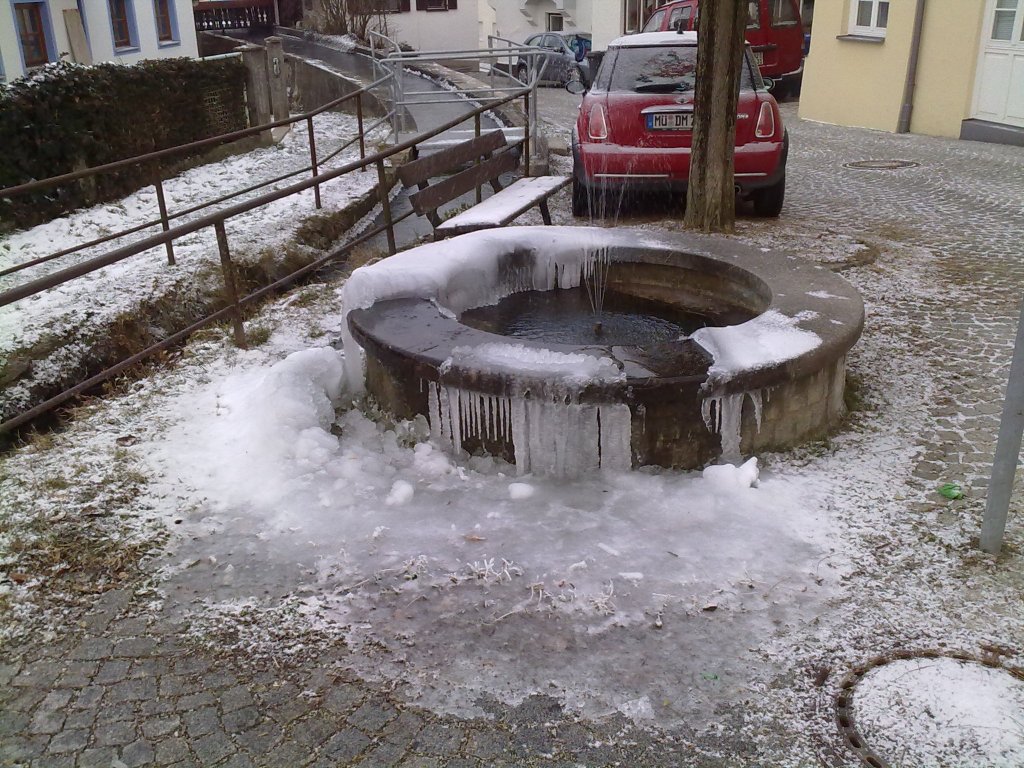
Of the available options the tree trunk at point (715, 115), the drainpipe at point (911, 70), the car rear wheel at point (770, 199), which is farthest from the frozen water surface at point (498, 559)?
the drainpipe at point (911, 70)

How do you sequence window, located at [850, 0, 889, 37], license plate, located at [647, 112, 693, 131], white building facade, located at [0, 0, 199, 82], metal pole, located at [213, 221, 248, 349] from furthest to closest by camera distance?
white building facade, located at [0, 0, 199, 82], window, located at [850, 0, 889, 37], license plate, located at [647, 112, 693, 131], metal pole, located at [213, 221, 248, 349]

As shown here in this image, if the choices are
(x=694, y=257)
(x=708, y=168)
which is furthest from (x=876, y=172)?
(x=694, y=257)

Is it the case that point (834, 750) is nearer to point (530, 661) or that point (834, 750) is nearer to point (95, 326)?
point (530, 661)

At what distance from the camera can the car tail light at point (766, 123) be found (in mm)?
8977

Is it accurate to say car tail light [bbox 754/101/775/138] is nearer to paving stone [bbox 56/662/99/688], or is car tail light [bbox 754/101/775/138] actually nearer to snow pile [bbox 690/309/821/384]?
snow pile [bbox 690/309/821/384]

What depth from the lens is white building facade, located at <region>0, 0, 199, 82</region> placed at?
Answer: 645 inches

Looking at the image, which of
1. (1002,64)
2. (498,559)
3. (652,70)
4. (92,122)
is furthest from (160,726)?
(1002,64)

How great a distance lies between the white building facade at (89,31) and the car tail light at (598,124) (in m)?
11.3

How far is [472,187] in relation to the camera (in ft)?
29.6

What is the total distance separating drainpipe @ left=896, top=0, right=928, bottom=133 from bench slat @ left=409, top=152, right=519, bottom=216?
25.5 ft

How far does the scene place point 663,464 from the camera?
432 centimetres

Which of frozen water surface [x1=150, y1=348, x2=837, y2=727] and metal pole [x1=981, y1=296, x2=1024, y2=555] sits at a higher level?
metal pole [x1=981, y1=296, x2=1024, y2=555]

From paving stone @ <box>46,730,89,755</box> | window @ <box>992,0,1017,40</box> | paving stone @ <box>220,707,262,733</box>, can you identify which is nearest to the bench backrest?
paving stone @ <box>220,707,262,733</box>

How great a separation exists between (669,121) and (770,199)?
1.29 metres
